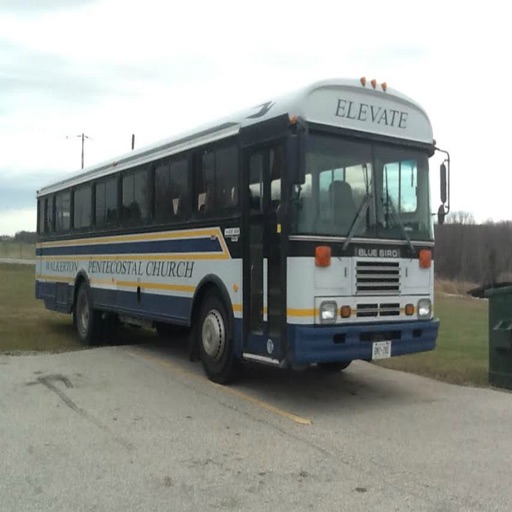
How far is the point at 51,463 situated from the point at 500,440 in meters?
3.87

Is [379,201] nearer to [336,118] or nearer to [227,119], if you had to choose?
[336,118]

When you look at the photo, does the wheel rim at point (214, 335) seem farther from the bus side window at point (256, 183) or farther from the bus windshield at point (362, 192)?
the bus windshield at point (362, 192)

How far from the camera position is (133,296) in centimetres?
1046

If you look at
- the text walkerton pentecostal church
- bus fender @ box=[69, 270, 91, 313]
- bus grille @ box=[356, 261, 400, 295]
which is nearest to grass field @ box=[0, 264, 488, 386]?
bus fender @ box=[69, 270, 91, 313]

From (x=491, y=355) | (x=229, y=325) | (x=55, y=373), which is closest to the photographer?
(x=229, y=325)

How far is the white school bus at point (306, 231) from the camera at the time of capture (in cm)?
678

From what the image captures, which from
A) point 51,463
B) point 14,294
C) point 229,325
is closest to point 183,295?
point 229,325

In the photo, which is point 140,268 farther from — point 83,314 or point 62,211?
point 62,211

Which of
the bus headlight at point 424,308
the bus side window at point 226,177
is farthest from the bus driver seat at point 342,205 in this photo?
the bus headlight at point 424,308

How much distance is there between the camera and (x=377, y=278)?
7.19 metres

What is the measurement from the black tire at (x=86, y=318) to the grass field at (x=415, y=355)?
29 centimetres

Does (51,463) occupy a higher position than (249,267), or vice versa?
(249,267)

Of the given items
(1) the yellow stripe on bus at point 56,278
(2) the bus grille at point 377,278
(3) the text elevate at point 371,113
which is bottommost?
(1) the yellow stripe on bus at point 56,278

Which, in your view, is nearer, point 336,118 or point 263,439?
point 263,439
